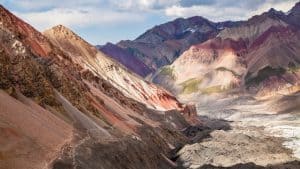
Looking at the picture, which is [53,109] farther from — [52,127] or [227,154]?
[227,154]

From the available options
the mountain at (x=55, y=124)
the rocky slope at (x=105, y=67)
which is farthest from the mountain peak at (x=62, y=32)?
the mountain at (x=55, y=124)

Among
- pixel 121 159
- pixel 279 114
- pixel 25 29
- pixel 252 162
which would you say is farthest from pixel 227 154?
pixel 279 114

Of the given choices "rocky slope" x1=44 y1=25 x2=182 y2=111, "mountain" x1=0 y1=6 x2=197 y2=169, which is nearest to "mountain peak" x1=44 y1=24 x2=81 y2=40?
"rocky slope" x1=44 y1=25 x2=182 y2=111

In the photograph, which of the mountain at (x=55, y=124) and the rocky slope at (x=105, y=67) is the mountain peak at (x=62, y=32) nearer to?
the rocky slope at (x=105, y=67)

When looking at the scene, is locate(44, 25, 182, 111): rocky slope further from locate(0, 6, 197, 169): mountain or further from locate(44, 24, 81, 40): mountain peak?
locate(0, 6, 197, 169): mountain

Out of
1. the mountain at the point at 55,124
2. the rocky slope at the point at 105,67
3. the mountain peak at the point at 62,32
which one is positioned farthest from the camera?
the mountain peak at the point at 62,32

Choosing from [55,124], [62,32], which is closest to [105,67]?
[62,32]

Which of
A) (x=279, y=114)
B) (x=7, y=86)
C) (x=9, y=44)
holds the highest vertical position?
(x=9, y=44)

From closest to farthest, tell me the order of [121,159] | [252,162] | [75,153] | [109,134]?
[75,153]
[121,159]
[109,134]
[252,162]

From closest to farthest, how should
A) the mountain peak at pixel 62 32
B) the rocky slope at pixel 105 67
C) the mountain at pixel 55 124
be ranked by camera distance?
the mountain at pixel 55 124 → the rocky slope at pixel 105 67 → the mountain peak at pixel 62 32

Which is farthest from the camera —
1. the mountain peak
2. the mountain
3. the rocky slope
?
the mountain peak

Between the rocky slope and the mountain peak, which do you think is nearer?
the rocky slope
